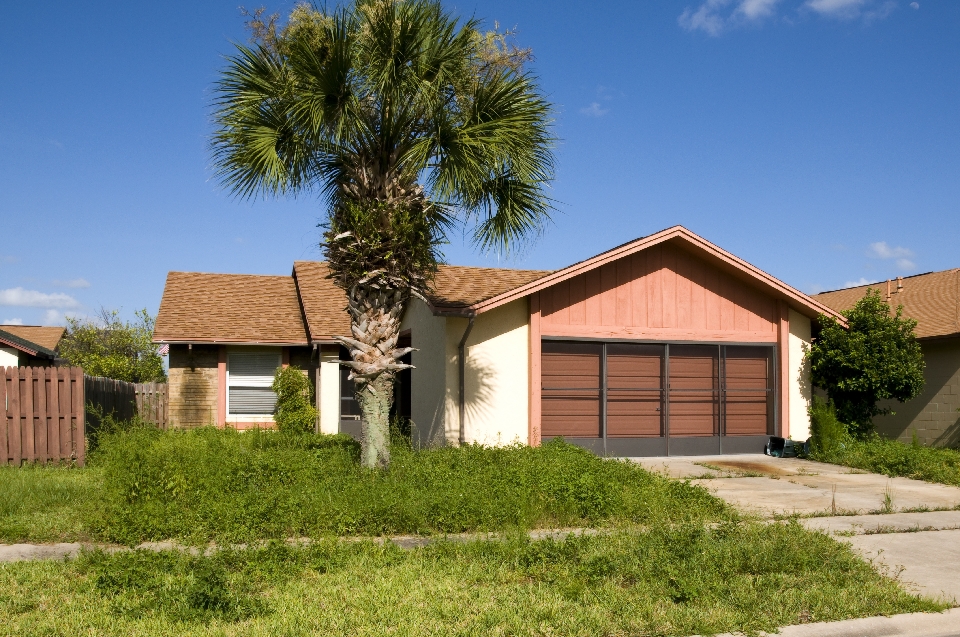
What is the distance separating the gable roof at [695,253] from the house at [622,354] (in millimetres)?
26

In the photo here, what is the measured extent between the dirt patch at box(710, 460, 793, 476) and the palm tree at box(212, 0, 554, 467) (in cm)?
610

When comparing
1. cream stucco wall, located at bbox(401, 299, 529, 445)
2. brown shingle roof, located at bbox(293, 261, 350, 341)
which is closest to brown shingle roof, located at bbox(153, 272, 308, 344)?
brown shingle roof, located at bbox(293, 261, 350, 341)

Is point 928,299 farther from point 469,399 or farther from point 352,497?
point 352,497

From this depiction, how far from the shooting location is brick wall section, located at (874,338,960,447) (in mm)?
16312

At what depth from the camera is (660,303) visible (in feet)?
51.8

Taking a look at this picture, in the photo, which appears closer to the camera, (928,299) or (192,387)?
(928,299)

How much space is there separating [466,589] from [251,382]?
50.9 ft

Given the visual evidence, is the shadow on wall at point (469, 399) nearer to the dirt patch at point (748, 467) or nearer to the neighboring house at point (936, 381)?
the dirt patch at point (748, 467)

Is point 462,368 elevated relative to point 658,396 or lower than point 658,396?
elevated

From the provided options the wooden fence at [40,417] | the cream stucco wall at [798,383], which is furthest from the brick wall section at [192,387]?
the cream stucco wall at [798,383]

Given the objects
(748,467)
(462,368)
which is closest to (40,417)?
(462,368)

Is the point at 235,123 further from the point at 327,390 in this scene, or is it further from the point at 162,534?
the point at 327,390

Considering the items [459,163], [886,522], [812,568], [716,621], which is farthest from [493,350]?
[716,621]

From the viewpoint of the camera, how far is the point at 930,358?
17.1 metres
